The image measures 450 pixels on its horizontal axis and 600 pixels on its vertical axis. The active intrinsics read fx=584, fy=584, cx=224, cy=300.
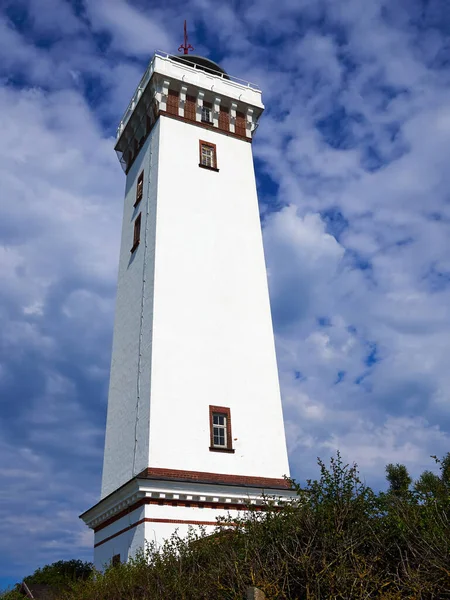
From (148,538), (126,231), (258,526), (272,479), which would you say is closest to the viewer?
(258,526)

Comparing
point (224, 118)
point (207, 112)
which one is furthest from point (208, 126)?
point (224, 118)

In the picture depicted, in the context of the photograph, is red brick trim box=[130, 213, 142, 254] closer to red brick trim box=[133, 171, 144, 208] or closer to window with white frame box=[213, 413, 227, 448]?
red brick trim box=[133, 171, 144, 208]

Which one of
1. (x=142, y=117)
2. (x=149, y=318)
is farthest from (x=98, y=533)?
(x=142, y=117)

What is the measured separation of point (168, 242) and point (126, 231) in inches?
238

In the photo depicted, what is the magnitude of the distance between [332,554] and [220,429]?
13881 millimetres

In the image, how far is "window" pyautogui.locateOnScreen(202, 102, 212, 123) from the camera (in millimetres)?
32031

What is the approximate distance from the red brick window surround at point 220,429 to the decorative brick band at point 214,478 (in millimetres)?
1092

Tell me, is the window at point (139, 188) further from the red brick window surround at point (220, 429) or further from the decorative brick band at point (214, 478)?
the decorative brick band at point (214, 478)

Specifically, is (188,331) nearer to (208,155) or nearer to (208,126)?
(208,155)

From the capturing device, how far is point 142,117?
32531 millimetres

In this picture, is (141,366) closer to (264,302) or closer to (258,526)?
(264,302)

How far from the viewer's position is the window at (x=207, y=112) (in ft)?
105

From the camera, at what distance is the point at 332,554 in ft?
32.8

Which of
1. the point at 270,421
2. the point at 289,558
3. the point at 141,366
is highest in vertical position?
the point at 141,366
